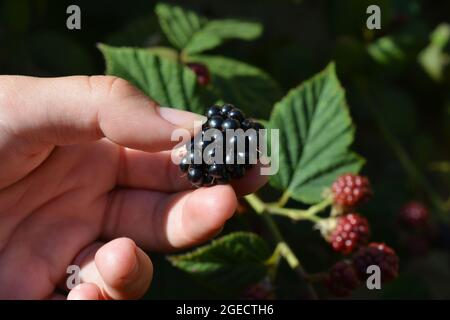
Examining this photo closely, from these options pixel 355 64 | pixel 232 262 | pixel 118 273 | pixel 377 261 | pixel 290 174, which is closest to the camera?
pixel 118 273

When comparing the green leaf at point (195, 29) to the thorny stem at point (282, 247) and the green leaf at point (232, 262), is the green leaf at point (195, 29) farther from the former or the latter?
the green leaf at point (232, 262)

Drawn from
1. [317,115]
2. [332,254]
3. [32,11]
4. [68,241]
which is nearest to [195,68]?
[317,115]

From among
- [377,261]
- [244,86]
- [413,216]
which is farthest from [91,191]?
[413,216]

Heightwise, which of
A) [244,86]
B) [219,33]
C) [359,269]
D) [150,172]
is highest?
[219,33]

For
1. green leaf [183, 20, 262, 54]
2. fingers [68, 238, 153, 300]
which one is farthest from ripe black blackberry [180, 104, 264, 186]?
green leaf [183, 20, 262, 54]

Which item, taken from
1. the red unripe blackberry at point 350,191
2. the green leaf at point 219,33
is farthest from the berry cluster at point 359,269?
the green leaf at point 219,33

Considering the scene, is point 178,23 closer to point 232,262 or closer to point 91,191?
point 91,191
